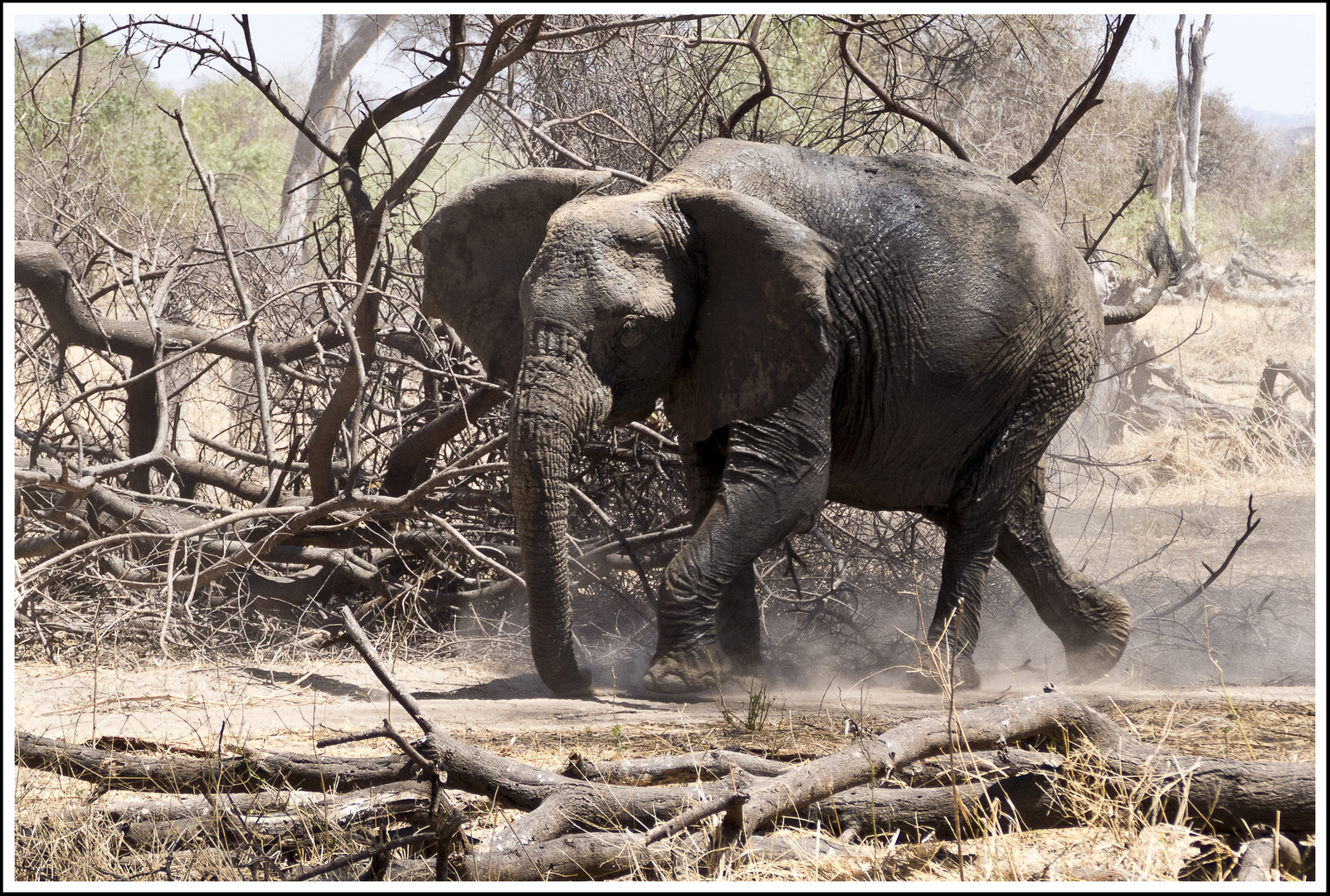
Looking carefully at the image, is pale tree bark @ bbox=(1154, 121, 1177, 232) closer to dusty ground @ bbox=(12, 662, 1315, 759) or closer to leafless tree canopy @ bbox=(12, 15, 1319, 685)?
leafless tree canopy @ bbox=(12, 15, 1319, 685)

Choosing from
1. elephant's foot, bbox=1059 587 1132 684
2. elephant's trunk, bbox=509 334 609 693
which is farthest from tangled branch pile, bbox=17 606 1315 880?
elephant's foot, bbox=1059 587 1132 684

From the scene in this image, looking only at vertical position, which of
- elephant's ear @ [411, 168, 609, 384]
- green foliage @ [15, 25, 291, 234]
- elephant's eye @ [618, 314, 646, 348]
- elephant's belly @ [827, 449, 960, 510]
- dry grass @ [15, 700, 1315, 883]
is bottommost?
dry grass @ [15, 700, 1315, 883]

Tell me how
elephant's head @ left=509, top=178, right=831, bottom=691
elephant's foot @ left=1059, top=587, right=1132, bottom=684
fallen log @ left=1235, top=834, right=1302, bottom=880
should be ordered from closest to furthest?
fallen log @ left=1235, top=834, right=1302, bottom=880 → elephant's head @ left=509, top=178, right=831, bottom=691 → elephant's foot @ left=1059, top=587, right=1132, bottom=684

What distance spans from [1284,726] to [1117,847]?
A: 5.70ft

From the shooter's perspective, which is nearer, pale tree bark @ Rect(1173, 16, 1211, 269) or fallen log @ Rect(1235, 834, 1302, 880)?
fallen log @ Rect(1235, 834, 1302, 880)

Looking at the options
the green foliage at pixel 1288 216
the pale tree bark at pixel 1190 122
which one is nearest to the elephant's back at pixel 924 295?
the pale tree bark at pixel 1190 122

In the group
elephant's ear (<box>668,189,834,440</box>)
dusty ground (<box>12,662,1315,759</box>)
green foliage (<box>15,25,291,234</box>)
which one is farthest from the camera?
green foliage (<box>15,25,291,234</box>)

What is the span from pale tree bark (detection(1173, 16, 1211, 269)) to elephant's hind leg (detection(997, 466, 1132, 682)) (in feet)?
22.7

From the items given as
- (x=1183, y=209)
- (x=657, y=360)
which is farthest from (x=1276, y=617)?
(x=1183, y=209)

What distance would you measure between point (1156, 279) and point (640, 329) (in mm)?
2817

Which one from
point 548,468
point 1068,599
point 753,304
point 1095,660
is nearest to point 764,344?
point 753,304

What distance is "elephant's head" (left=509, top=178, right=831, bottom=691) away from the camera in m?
4.26

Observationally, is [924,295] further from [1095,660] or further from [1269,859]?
[1269,859]

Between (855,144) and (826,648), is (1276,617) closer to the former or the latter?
(826,648)
